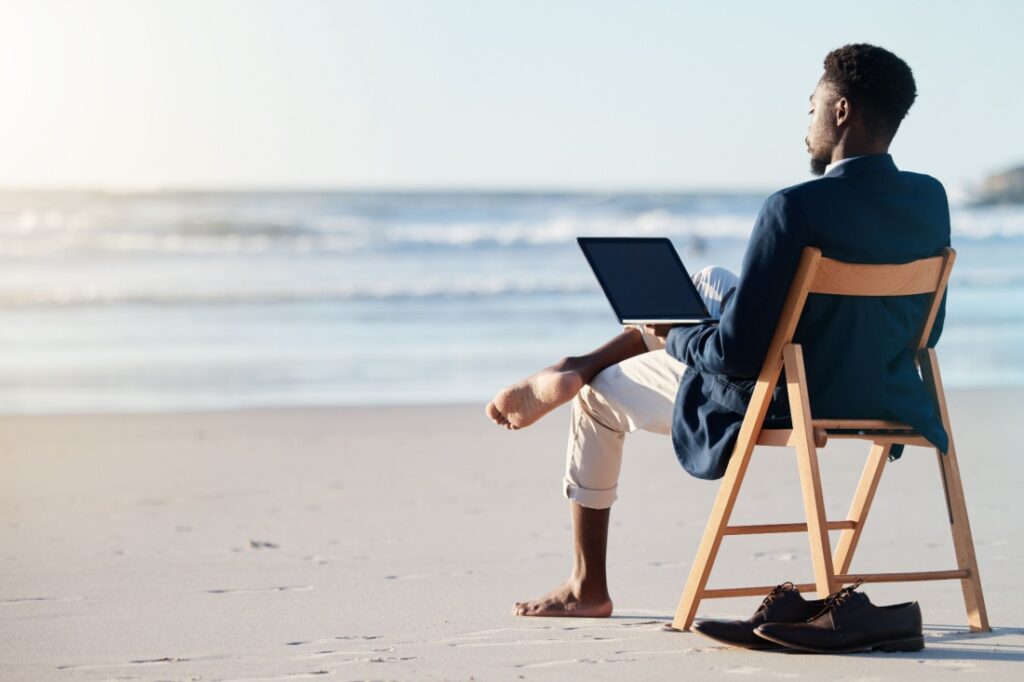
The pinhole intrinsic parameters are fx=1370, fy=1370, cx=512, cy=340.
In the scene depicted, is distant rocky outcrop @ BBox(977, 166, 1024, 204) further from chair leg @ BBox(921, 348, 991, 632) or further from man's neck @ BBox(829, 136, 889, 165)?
man's neck @ BBox(829, 136, 889, 165)

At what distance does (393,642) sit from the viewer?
3.44 m

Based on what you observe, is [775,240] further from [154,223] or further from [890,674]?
[154,223]

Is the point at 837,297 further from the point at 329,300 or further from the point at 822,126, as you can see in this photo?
the point at 329,300

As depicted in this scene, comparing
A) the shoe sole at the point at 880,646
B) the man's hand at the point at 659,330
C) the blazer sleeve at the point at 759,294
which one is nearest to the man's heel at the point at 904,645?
the shoe sole at the point at 880,646

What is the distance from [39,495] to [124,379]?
3.69 meters

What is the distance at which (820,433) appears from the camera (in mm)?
3152

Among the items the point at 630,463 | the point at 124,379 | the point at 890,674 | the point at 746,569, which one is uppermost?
the point at 124,379

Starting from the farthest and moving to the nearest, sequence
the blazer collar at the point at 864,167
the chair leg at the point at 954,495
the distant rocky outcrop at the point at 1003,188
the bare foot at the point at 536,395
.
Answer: the distant rocky outcrop at the point at 1003,188 → the bare foot at the point at 536,395 → the chair leg at the point at 954,495 → the blazer collar at the point at 864,167

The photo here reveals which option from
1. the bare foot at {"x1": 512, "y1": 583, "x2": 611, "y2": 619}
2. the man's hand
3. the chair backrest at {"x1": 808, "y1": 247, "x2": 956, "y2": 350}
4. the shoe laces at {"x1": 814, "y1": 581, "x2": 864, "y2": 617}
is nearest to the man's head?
the chair backrest at {"x1": 808, "y1": 247, "x2": 956, "y2": 350}

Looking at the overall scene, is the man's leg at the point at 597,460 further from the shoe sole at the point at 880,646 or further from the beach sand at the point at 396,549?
the shoe sole at the point at 880,646

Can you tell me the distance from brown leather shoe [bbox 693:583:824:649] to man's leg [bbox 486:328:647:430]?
0.71m

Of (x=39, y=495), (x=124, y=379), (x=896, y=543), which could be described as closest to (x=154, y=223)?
(x=124, y=379)

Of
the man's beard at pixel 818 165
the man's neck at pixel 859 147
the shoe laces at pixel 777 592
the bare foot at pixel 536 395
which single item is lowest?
the shoe laces at pixel 777 592

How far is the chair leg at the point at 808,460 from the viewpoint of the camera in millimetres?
3105
